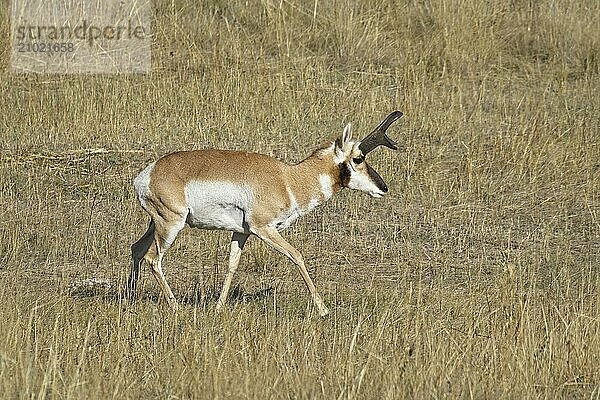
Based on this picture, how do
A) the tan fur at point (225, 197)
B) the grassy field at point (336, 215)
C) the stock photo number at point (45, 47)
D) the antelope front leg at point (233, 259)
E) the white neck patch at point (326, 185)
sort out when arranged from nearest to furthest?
the grassy field at point (336, 215) → the tan fur at point (225, 197) → the antelope front leg at point (233, 259) → the white neck patch at point (326, 185) → the stock photo number at point (45, 47)

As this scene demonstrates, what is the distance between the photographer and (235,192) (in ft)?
25.6

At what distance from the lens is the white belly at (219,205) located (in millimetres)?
7754

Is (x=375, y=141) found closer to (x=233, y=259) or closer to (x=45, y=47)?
(x=233, y=259)

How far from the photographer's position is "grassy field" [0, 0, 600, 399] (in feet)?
19.8

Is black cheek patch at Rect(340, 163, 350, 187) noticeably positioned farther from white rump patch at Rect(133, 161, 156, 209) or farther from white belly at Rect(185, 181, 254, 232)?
white rump patch at Rect(133, 161, 156, 209)

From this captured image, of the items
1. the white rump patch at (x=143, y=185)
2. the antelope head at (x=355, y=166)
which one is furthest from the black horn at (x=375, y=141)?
the white rump patch at (x=143, y=185)

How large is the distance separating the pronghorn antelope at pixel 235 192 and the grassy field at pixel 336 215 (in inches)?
13.6

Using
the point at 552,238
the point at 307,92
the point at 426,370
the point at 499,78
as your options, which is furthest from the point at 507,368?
the point at 499,78

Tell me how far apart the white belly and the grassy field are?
0.51 meters

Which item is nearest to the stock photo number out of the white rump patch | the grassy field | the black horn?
the grassy field

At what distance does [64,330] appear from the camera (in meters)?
6.69

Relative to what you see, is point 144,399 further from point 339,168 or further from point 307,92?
point 307,92

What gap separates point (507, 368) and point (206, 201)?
8.11 feet

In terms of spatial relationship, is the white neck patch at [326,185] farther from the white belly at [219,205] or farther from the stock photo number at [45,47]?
the stock photo number at [45,47]
